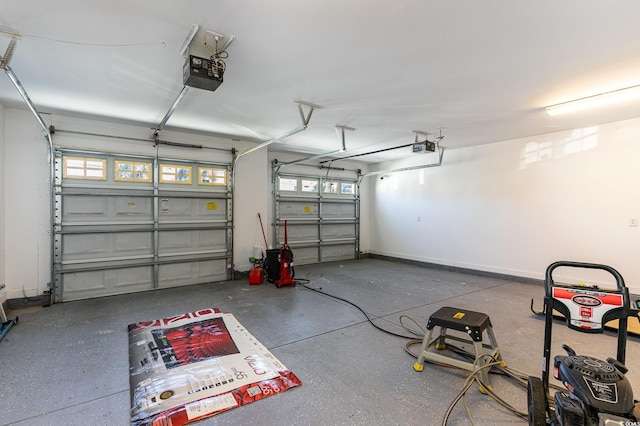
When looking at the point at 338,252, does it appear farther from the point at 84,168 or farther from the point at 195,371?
the point at 195,371

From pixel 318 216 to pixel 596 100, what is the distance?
17.3ft

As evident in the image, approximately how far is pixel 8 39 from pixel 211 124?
2.44 m

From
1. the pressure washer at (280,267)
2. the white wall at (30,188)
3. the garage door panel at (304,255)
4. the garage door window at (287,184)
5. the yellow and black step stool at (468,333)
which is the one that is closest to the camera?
the yellow and black step stool at (468,333)

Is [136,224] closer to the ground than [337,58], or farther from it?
closer to the ground

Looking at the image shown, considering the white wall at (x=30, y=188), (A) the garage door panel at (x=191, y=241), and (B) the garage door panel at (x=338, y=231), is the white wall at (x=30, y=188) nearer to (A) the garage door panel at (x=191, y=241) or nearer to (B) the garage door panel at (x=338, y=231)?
(A) the garage door panel at (x=191, y=241)

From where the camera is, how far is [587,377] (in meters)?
1.34

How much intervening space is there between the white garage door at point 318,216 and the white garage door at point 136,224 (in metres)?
1.54

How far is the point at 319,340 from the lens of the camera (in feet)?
9.75

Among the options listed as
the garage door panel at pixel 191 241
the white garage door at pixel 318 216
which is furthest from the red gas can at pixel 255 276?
the white garage door at pixel 318 216

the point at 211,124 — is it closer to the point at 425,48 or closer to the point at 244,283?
the point at 244,283

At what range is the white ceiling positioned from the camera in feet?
6.45

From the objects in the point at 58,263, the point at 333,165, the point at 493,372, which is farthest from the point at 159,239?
the point at 493,372

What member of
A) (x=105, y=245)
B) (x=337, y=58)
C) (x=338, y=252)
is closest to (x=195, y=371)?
(x=337, y=58)

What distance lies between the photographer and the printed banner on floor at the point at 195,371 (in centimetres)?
194
